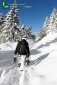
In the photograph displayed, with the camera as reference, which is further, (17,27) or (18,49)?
(17,27)

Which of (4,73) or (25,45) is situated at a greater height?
(25,45)

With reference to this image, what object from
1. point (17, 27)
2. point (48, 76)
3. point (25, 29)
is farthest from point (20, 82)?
point (25, 29)

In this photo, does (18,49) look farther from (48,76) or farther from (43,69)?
(48,76)

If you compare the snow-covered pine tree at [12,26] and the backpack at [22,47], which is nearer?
the backpack at [22,47]

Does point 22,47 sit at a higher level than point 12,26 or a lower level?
lower

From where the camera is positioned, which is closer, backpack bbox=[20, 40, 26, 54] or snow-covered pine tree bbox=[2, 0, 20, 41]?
backpack bbox=[20, 40, 26, 54]

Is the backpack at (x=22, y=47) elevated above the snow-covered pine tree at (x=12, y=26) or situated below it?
below

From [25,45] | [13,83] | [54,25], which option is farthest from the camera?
[54,25]

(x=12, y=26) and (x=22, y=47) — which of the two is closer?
(x=22, y=47)

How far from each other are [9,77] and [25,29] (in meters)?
72.2

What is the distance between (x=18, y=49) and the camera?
36.4 feet

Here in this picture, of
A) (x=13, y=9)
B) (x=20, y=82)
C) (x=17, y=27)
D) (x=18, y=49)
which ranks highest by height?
(x=13, y=9)

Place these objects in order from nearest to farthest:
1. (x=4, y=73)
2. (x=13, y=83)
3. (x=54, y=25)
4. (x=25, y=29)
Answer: (x=13, y=83), (x=4, y=73), (x=54, y=25), (x=25, y=29)

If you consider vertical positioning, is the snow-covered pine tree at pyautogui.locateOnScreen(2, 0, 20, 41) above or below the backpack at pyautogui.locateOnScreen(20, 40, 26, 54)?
above
